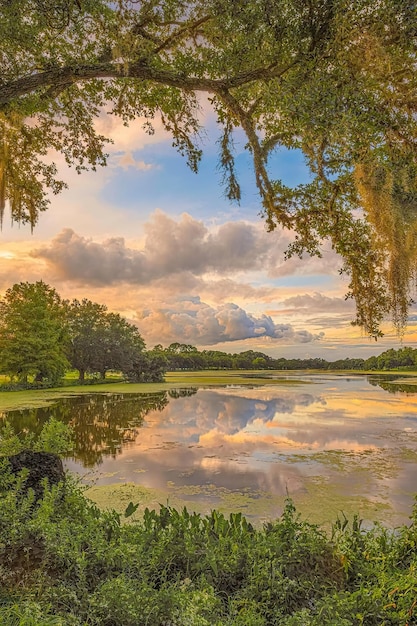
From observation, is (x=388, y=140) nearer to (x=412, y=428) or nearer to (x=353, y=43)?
(x=353, y=43)

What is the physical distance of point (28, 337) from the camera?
26938mm

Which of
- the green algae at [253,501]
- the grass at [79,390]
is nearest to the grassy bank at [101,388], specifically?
the grass at [79,390]

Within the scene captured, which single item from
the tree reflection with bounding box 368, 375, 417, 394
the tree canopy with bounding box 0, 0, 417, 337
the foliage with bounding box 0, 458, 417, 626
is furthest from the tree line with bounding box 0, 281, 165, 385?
the foliage with bounding box 0, 458, 417, 626

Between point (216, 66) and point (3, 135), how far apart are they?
440cm

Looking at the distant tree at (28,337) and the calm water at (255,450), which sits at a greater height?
the distant tree at (28,337)

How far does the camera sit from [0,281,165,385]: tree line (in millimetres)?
26734

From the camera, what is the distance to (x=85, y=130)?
7406mm

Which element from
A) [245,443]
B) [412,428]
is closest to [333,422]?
[412,428]

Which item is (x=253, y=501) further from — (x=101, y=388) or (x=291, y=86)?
(x=101, y=388)

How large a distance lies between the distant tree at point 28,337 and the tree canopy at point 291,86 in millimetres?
21527

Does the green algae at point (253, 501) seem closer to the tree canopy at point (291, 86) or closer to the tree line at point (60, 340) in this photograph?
the tree canopy at point (291, 86)

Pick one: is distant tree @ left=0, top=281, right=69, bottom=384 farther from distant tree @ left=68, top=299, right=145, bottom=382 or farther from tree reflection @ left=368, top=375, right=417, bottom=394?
tree reflection @ left=368, top=375, right=417, bottom=394

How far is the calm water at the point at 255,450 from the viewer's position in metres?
6.31

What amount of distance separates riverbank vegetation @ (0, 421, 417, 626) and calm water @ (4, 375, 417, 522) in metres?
2.40
